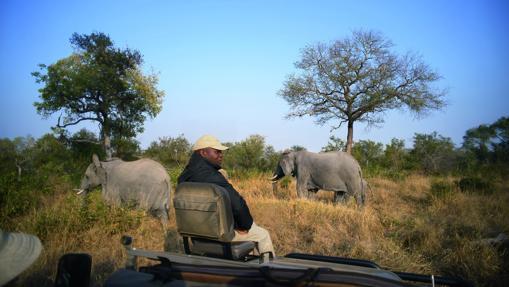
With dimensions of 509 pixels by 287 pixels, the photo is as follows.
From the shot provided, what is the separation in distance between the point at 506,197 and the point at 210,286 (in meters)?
10.9

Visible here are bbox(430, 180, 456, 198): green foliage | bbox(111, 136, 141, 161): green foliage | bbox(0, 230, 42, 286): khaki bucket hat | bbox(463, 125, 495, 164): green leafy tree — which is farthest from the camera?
bbox(463, 125, 495, 164): green leafy tree

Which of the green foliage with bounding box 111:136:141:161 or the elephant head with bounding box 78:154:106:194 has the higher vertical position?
the green foliage with bounding box 111:136:141:161

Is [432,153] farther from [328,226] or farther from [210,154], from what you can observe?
[210,154]

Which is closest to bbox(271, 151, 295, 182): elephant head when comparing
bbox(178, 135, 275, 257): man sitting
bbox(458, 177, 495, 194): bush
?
bbox(458, 177, 495, 194): bush

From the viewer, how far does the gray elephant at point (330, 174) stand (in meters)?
13.4

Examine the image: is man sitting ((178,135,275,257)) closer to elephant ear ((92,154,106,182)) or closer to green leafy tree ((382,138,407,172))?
elephant ear ((92,154,106,182))

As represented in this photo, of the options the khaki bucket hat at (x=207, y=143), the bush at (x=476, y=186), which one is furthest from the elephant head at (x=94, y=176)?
the bush at (x=476, y=186)

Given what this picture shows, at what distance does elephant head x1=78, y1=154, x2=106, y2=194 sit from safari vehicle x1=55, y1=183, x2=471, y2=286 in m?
8.13

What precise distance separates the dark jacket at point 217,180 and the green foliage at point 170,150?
1965 cm

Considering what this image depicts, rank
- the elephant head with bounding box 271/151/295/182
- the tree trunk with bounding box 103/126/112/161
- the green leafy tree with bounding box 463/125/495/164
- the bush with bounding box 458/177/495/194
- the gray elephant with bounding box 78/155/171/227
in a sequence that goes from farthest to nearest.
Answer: the green leafy tree with bounding box 463/125/495/164
the tree trunk with bounding box 103/126/112/161
the elephant head with bounding box 271/151/295/182
the bush with bounding box 458/177/495/194
the gray elephant with bounding box 78/155/171/227

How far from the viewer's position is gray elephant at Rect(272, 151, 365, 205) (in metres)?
13.4

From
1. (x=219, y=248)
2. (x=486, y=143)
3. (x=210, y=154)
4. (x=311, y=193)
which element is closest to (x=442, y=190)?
(x=311, y=193)

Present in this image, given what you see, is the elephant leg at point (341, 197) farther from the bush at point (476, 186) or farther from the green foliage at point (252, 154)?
the green foliage at point (252, 154)

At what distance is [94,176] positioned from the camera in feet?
37.3
